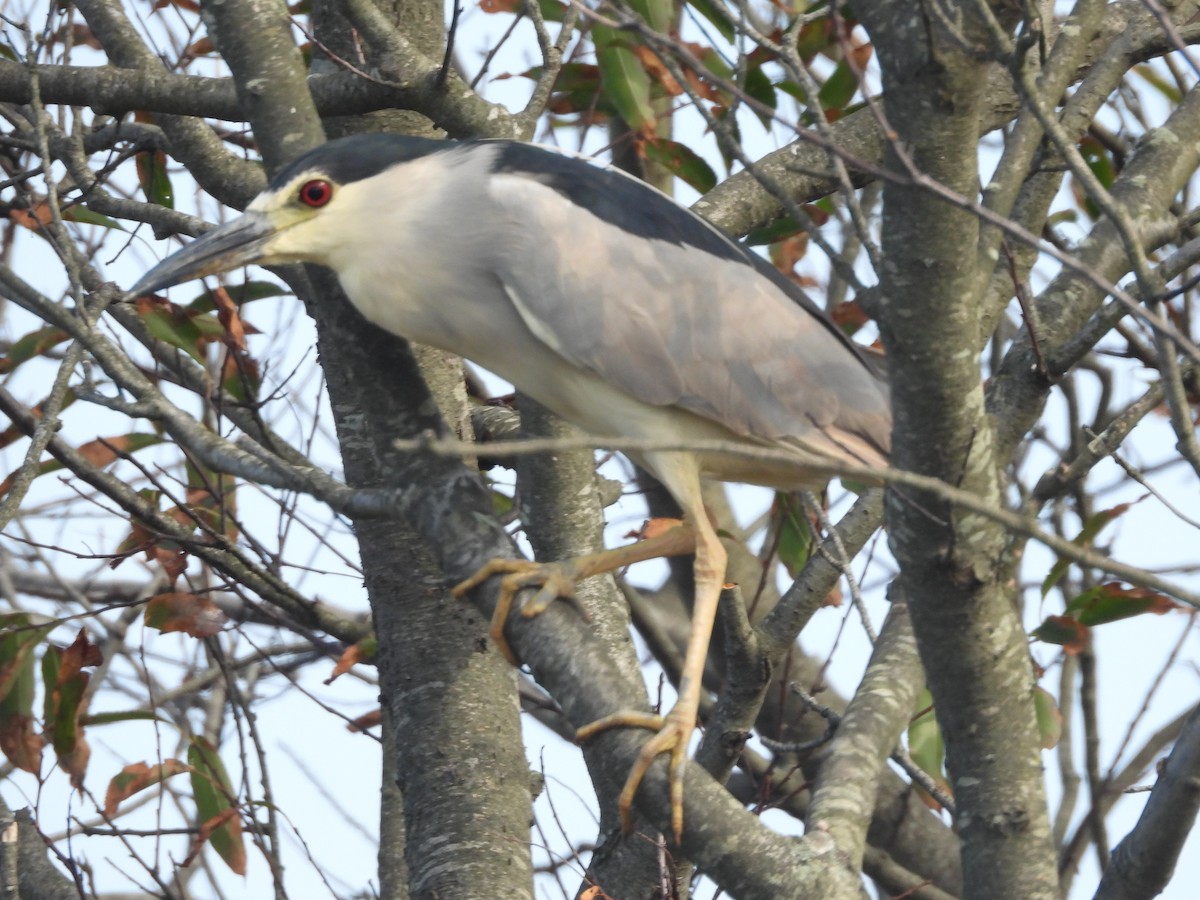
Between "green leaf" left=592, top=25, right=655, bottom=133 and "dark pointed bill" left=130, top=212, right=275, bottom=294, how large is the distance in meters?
0.88

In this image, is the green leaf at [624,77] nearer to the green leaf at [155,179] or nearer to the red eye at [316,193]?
the red eye at [316,193]

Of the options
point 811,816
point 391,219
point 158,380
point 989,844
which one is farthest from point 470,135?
point 989,844

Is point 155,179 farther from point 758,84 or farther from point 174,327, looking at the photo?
point 758,84

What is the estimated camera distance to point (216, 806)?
3193mm

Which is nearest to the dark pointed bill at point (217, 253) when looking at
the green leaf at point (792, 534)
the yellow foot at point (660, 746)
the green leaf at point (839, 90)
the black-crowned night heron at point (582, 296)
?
the black-crowned night heron at point (582, 296)

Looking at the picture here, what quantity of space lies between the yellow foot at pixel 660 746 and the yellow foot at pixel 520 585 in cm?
19

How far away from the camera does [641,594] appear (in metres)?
4.23

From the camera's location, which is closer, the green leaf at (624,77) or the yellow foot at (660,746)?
the yellow foot at (660,746)

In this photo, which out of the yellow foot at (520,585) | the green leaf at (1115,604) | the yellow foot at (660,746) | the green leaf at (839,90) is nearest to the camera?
the yellow foot at (660,746)

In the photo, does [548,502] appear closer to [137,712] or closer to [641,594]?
[137,712]

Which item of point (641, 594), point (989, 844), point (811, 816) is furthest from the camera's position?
point (641, 594)

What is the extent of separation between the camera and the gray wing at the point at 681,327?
2459mm

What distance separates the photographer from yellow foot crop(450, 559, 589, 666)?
1.97 meters

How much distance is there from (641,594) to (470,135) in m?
1.84
